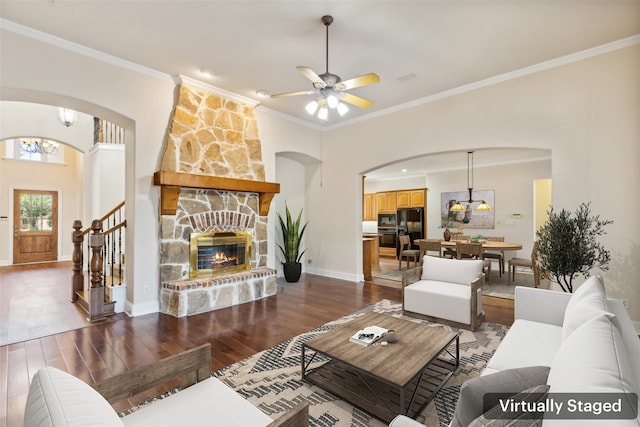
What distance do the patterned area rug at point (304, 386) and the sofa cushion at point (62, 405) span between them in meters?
1.36

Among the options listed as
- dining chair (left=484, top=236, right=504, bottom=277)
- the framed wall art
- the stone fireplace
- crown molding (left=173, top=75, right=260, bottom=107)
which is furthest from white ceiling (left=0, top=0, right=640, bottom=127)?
the framed wall art

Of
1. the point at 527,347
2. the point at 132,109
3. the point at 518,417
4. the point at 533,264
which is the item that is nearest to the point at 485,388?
the point at 518,417

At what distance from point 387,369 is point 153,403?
4.29 feet

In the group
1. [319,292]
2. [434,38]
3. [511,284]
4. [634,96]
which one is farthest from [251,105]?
[511,284]

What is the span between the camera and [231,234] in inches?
188

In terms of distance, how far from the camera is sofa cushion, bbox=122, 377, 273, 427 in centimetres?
124

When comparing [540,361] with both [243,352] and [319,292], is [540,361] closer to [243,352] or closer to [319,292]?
[243,352]

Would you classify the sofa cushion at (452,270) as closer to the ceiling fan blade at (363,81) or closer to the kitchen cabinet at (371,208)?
the ceiling fan blade at (363,81)

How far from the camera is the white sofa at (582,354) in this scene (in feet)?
2.89

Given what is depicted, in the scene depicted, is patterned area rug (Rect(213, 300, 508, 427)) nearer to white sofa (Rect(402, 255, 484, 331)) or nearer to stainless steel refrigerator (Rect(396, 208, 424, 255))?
white sofa (Rect(402, 255, 484, 331))

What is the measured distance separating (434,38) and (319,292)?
3.91 metres

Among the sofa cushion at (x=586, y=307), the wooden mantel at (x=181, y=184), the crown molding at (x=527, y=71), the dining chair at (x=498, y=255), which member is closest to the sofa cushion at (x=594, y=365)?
the sofa cushion at (x=586, y=307)

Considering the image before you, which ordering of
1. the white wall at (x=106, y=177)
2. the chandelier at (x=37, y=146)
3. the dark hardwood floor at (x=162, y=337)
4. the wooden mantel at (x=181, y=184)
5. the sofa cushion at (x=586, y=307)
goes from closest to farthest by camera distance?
the sofa cushion at (x=586, y=307)
the dark hardwood floor at (x=162, y=337)
the wooden mantel at (x=181, y=184)
the white wall at (x=106, y=177)
the chandelier at (x=37, y=146)

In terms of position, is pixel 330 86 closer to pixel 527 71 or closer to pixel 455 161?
pixel 527 71
